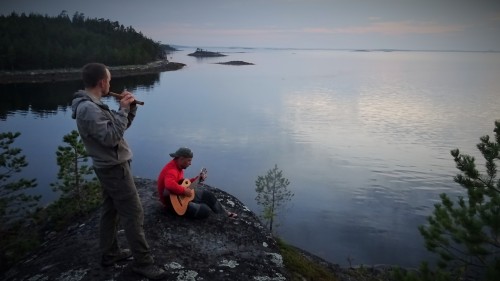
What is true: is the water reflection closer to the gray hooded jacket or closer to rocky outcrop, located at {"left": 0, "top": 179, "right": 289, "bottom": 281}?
rocky outcrop, located at {"left": 0, "top": 179, "right": 289, "bottom": 281}

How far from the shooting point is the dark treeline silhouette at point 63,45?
85.7 m

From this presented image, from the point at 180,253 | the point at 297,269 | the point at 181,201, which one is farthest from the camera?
the point at 181,201

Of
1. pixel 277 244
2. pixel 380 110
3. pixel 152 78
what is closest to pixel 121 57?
pixel 152 78

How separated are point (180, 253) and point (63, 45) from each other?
118 metres

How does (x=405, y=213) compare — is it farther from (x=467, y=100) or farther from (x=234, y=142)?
(x=467, y=100)

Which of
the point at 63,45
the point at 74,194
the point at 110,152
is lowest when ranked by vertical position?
the point at 74,194

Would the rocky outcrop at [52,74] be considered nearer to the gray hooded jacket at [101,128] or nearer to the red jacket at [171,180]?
the red jacket at [171,180]

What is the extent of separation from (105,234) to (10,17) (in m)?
147

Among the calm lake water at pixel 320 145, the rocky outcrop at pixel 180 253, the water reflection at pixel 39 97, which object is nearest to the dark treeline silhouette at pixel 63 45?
the water reflection at pixel 39 97

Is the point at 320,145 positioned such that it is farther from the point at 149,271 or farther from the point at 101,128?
the point at 101,128

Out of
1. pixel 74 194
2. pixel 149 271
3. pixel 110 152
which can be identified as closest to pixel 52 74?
pixel 74 194

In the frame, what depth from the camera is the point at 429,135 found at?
130 ft

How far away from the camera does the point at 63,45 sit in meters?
106

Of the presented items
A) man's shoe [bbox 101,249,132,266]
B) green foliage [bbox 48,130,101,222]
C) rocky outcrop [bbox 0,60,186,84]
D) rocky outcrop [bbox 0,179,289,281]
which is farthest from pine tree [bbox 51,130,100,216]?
rocky outcrop [bbox 0,60,186,84]
